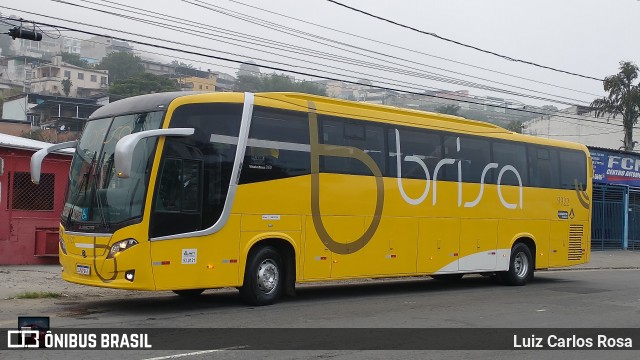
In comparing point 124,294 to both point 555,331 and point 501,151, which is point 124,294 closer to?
point 555,331

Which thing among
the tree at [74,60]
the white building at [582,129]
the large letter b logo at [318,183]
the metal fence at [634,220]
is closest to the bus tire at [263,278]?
the large letter b logo at [318,183]

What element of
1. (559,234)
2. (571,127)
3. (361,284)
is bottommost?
(361,284)

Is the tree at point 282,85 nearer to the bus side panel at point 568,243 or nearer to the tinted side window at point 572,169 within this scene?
the tinted side window at point 572,169

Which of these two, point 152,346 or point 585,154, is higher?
point 585,154

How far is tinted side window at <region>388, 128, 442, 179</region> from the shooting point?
14.9 m

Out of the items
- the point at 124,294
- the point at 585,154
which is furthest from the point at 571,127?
the point at 124,294

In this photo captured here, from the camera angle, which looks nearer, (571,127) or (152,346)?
(152,346)

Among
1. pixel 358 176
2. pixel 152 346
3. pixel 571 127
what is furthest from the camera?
pixel 571 127

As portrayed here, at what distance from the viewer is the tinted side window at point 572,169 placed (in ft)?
63.7

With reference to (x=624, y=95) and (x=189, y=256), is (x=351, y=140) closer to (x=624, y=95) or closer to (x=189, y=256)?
(x=189, y=256)

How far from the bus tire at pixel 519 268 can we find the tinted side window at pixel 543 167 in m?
1.73

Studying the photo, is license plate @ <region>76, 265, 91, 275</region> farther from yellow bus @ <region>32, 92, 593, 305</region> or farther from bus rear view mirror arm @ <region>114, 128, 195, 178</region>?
bus rear view mirror arm @ <region>114, 128, 195, 178</region>

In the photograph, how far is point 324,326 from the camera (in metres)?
10.6

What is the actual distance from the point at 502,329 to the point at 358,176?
4.55 m
